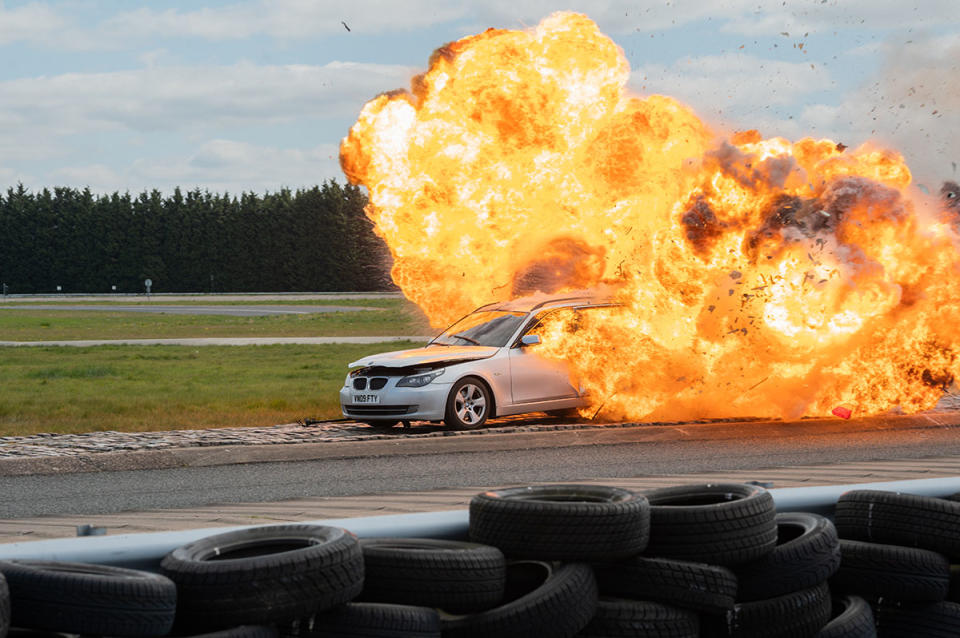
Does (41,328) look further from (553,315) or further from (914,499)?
(914,499)

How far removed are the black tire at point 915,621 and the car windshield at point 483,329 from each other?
10.2 meters

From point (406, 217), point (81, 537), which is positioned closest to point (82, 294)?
point (406, 217)

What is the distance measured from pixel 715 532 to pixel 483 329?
11043 millimetres

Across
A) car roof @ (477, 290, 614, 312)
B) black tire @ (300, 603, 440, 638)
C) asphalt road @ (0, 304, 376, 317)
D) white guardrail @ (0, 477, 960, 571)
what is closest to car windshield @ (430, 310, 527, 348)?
car roof @ (477, 290, 614, 312)

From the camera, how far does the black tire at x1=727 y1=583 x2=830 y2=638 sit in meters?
4.52

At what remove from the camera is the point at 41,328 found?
130 feet

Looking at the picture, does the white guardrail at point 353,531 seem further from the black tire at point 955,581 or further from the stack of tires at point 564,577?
the black tire at point 955,581

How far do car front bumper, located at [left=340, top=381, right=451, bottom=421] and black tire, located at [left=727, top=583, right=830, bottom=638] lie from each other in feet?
31.6

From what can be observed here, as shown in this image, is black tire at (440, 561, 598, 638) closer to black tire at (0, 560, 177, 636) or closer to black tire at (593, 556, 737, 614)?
black tire at (593, 556, 737, 614)

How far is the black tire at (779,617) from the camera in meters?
4.52

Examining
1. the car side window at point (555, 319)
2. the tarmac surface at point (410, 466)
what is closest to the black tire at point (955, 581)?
the tarmac surface at point (410, 466)

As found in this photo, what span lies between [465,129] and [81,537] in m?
11.9

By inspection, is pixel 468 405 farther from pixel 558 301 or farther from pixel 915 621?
pixel 915 621

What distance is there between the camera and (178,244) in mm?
84250
